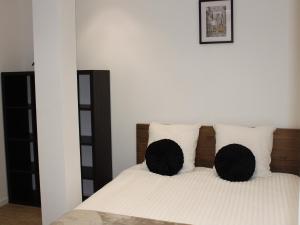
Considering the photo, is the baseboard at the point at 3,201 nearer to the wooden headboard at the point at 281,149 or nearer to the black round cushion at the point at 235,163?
the wooden headboard at the point at 281,149

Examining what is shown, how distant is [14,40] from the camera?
3945 millimetres

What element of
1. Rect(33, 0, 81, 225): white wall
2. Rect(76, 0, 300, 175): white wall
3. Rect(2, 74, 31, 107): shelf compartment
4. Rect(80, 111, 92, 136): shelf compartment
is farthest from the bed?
Rect(2, 74, 31, 107): shelf compartment

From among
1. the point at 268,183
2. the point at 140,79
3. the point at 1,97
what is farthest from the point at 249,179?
the point at 1,97

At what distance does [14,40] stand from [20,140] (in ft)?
3.64

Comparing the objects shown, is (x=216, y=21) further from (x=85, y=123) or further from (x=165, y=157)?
(x=85, y=123)

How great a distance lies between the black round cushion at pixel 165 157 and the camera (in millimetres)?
3080

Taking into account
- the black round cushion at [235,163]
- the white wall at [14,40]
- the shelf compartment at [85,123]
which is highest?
the white wall at [14,40]

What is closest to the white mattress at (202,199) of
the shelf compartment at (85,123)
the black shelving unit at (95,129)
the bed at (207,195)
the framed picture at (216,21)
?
the bed at (207,195)

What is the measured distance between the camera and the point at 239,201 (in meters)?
2.46

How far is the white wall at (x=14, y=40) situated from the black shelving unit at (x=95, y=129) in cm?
79

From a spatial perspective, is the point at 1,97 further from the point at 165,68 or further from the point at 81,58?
the point at 165,68

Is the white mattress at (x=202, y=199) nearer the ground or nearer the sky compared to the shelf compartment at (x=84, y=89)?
nearer the ground

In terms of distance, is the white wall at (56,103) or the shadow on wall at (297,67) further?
the shadow on wall at (297,67)

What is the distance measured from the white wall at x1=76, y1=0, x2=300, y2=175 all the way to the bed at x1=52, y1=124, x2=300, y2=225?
0.96 ft
